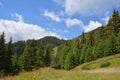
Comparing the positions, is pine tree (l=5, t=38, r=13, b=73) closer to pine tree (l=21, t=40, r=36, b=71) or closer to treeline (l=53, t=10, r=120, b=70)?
pine tree (l=21, t=40, r=36, b=71)

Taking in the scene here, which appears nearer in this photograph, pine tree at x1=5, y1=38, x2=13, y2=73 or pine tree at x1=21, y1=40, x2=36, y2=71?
pine tree at x1=5, y1=38, x2=13, y2=73

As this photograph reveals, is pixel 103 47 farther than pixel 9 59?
Yes

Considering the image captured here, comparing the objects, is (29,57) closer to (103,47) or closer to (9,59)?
(9,59)

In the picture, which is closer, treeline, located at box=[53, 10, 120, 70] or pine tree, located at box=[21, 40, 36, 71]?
treeline, located at box=[53, 10, 120, 70]

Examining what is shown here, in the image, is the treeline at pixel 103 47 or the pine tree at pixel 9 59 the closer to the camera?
the pine tree at pixel 9 59

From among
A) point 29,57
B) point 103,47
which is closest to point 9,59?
point 29,57

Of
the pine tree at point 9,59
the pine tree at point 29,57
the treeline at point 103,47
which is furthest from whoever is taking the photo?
the pine tree at point 29,57

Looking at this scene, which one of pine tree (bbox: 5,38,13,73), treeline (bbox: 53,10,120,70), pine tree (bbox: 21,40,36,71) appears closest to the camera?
pine tree (bbox: 5,38,13,73)

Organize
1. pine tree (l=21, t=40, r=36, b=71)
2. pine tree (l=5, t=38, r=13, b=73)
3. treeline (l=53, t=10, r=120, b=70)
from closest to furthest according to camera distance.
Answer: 1. pine tree (l=5, t=38, r=13, b=73)
2. treeline (l=53, t=10, r=120, b=70)
3. pine tree (l=21, t=40, r=36, b=71)

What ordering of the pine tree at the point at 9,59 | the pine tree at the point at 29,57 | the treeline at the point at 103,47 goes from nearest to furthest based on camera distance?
the pine tree at the point at 9,59 → the treeline at the point at 103,47 → the pine tree at the point at 29,57

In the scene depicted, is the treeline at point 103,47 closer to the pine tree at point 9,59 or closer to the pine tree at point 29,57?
the pine tree at point 29,57

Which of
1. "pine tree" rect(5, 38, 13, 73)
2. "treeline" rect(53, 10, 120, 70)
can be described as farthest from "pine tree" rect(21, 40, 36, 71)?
"treeline" rect(53, 10, 120, 70)

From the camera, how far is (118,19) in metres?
77.8

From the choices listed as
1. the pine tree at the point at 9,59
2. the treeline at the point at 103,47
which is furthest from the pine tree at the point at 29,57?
the treeline at the point at 103,47
